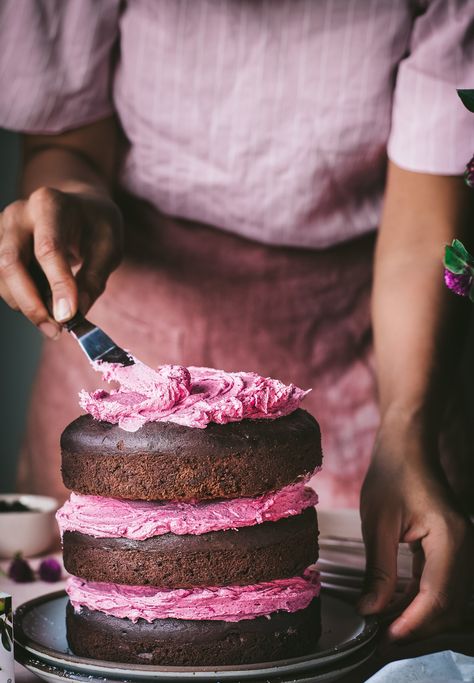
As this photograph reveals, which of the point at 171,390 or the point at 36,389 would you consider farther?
the point at 36,389

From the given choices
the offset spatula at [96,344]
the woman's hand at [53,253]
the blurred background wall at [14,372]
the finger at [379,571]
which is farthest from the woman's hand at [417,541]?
the blurred background wall at [14,372]

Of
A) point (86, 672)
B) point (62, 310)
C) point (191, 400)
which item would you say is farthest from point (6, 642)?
point (62, 310)

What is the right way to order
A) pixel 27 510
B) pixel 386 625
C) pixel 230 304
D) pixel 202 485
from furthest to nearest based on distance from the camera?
pixel 230 304
pixel 27 510
pixel 386 625
pixel 202 485

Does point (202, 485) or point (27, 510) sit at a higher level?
point (202, 485)

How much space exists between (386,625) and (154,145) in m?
1.12

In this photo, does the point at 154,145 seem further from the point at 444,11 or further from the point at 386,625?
the point at 386,625

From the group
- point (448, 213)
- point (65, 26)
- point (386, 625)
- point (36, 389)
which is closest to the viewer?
point (386, 625)

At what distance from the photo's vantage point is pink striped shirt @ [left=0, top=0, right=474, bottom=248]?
71.8 inches

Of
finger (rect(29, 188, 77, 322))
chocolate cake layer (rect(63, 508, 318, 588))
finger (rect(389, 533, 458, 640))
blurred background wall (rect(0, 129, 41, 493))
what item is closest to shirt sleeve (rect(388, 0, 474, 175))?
finger (rect(29, 188, 77, 322))

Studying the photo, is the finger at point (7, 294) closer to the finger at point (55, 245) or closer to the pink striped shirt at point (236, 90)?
the finger at point (55, 245)

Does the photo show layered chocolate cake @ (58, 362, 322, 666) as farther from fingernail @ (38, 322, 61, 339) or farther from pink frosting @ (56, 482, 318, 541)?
fingernail @ (38, 322, 61, 339)

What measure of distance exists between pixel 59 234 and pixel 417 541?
663mm

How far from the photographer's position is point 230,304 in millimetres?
2066

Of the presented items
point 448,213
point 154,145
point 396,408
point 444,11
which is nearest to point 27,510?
point 396,408
